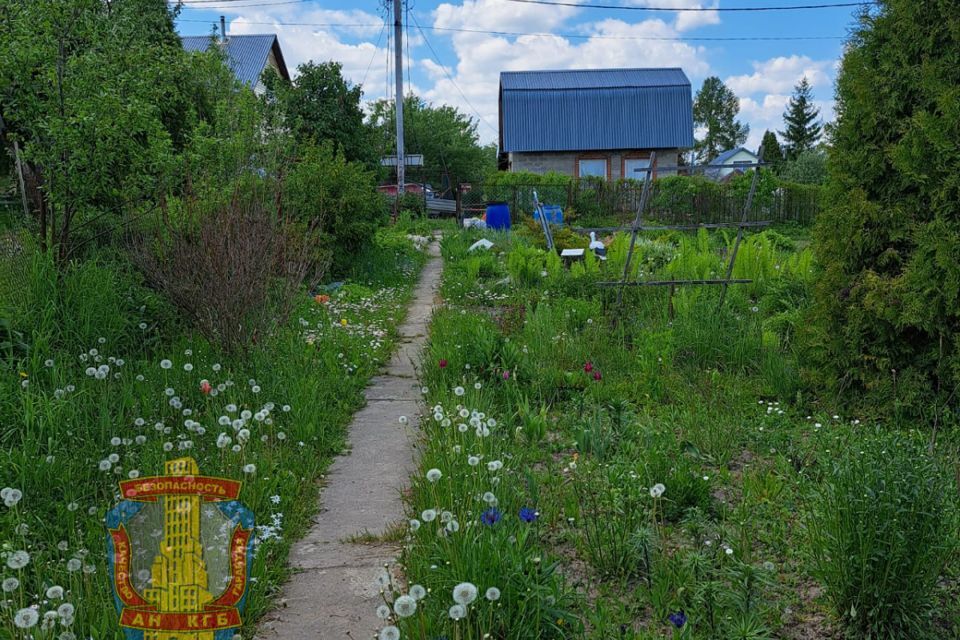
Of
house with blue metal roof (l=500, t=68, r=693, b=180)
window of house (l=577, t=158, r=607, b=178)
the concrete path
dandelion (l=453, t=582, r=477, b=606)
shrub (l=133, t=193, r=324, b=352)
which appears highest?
house with blue metal roof (l=500, t=68, r=693, b=180)

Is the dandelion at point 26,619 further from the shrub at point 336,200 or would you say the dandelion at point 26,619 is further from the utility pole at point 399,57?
the utility pole at point 399,57

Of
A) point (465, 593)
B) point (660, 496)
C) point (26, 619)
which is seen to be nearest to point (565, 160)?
point (660, 496)

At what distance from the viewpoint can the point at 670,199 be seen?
23.3 meters

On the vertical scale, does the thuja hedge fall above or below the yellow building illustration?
above

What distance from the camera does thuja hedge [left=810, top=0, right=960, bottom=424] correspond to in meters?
4.29

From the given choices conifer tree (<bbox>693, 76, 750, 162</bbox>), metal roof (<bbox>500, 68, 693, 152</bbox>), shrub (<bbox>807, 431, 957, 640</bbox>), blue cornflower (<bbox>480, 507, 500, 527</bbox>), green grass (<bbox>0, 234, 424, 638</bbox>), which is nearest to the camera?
shrub (<bbox>807, 431, 957, 640</bbox>)

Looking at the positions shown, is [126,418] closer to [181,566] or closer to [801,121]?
[181,566]

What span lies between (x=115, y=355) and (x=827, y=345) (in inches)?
185

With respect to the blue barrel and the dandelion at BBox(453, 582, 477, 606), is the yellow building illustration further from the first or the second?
the blue barrel

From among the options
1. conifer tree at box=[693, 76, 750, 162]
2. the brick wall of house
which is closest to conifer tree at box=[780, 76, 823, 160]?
conifer tree at box=[693, 76, 750, 162]

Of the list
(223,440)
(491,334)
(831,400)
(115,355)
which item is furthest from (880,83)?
(115,355)

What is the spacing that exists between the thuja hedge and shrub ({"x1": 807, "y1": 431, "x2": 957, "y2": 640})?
192 cm

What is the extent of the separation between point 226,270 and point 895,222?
4.17m

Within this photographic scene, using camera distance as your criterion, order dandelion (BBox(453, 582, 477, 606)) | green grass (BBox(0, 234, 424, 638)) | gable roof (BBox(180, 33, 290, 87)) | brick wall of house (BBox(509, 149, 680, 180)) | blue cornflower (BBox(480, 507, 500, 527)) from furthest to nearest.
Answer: gable roof (BBox(180, 33, 290, 87))
brick wall of house (BBox(509, 149, 680, 180))
green grass (BBox(0, 234, 424, 638))
blue cornflower (BBox(480, 507, 500, 527))
dandelion (BBox(453, 582, 477, 606))
